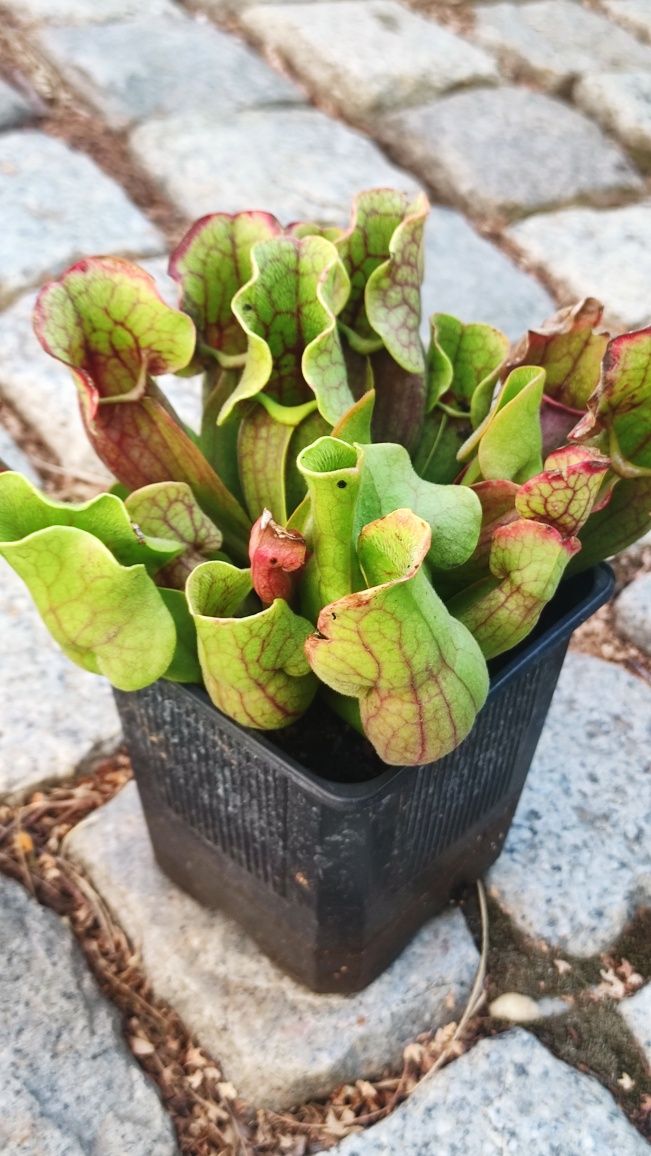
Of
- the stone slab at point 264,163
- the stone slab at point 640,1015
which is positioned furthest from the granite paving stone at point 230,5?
the stone slab at point 640,1015

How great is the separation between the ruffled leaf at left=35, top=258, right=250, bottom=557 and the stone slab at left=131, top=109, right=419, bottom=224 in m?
1.24

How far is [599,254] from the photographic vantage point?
1991 mm

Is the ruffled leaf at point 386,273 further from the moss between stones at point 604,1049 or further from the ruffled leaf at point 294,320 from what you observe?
the moss between stones at point 604,1049

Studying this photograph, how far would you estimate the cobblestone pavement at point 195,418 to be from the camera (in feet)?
3.31

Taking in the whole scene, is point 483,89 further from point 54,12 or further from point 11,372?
point 11,372

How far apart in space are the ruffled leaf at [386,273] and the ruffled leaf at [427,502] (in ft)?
0.50

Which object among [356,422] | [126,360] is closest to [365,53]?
[126,360]

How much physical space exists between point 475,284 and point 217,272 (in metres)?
1.12

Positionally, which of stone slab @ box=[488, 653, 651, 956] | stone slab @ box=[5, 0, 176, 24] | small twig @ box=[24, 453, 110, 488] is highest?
stone slab @ box=[5, 0, 176, 24]

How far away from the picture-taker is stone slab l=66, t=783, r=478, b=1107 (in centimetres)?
102

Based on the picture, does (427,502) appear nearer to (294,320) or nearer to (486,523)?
(486,523)

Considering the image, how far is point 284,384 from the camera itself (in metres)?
0.85

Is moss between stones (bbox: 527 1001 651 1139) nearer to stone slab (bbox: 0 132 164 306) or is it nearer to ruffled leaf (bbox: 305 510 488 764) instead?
ruffled leaf (bbox: 305 510 488 764)

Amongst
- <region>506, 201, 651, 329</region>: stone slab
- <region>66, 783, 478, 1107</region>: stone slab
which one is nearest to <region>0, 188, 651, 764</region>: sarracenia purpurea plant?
<region>66, 783, 478, 1107</region>: stone slab
